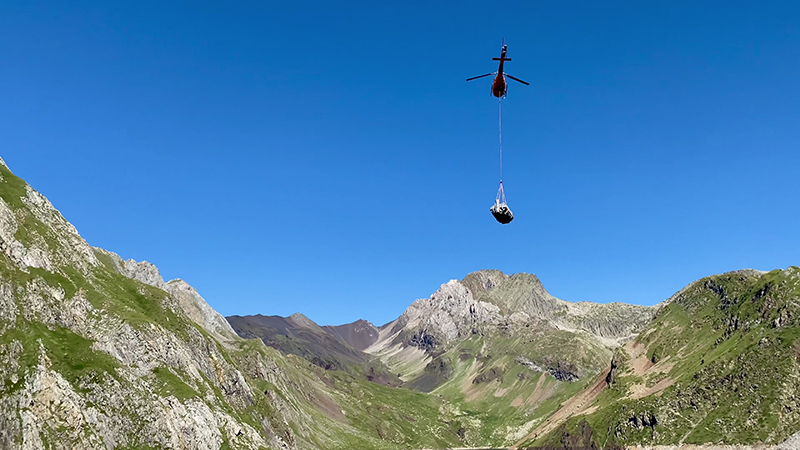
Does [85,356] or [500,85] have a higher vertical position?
[500,85]

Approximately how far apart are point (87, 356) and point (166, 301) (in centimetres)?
6183

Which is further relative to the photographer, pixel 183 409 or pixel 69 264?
pixel 69 264

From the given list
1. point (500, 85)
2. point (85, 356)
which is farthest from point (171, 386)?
point (500, 85)

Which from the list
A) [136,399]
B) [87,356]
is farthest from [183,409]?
[87,356]

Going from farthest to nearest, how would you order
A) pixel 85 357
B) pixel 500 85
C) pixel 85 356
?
pixel 85 356
pixel 85 357
pixel 500 85

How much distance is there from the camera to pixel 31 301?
113 m

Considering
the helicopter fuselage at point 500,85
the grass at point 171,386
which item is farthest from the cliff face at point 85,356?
the helicopter fuselage at point 500,85

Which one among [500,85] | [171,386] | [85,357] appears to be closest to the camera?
[500,85]

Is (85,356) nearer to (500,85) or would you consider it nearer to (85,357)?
(85,357)

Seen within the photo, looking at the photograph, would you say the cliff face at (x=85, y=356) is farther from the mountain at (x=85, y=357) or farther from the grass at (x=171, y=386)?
the grass at (x=171, y=386)

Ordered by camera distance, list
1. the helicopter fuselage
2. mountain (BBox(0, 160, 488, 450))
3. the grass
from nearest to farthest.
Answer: the helicopter fuselage, mountain (BBox(0, 160, 488, 450)), the grass

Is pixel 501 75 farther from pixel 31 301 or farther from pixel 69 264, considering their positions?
pixel 69 264

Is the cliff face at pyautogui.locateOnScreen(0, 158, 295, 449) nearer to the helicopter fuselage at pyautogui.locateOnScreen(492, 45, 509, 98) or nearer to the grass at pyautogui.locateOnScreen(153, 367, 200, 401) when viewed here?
the grass at pyautogui.locateOnScreen(153, 367, 200, 401)

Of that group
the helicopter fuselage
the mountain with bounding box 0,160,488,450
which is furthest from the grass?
the helicopter fuselage
